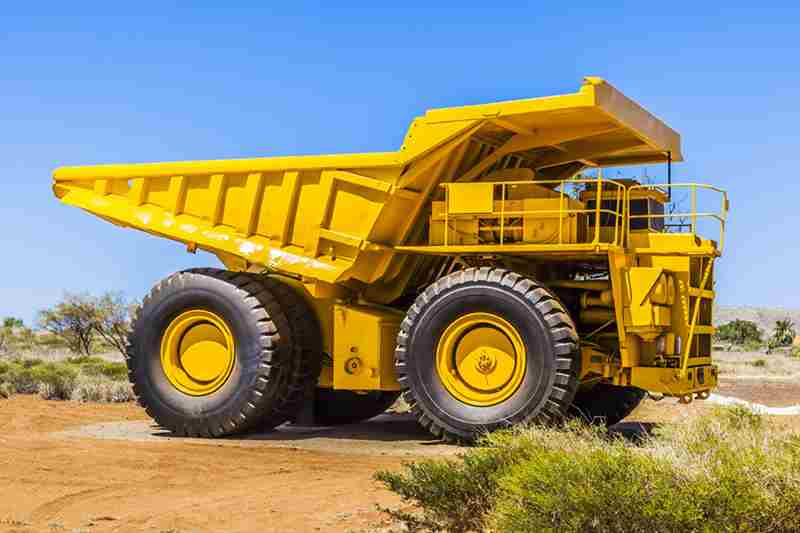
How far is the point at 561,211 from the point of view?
1245 centimetres

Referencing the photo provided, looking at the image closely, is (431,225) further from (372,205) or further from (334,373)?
(334,373)

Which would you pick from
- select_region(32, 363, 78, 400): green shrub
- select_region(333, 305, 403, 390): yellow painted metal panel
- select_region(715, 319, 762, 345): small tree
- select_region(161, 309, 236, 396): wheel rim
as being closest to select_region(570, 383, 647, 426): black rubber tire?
select_region(333, 305, 403, 390): yellow painted metal panel

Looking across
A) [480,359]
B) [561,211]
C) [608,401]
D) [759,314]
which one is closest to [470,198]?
[561,211]

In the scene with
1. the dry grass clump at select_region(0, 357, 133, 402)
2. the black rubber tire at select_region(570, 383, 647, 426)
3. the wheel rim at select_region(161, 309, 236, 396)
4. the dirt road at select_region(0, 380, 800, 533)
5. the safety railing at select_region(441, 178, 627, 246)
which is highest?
the safety railing at select_region(441, 178, 627, 246)

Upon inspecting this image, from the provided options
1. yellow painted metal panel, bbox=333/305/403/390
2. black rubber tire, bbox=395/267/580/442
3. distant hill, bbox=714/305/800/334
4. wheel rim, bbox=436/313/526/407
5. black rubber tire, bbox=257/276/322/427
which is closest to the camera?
black rubber tire, bbox=395/267/580/442

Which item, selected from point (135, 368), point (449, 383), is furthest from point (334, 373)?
point (135, 368)

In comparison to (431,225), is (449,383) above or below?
below

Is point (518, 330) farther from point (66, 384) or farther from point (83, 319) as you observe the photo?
point (83, 319)

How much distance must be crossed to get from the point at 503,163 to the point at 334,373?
10.9 feet

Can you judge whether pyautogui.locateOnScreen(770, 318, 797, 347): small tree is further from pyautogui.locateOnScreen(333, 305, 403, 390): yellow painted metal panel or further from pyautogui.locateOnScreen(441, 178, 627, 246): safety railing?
pyautogui.locateOnScreen(333, 305, 403, 390): yellow painted metal panel

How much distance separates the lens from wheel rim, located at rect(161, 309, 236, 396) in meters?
13.9

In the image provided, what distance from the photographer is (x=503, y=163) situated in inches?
561

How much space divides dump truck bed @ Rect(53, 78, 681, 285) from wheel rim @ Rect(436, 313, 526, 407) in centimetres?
153

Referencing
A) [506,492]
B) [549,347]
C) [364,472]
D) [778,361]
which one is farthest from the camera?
[778,361]
